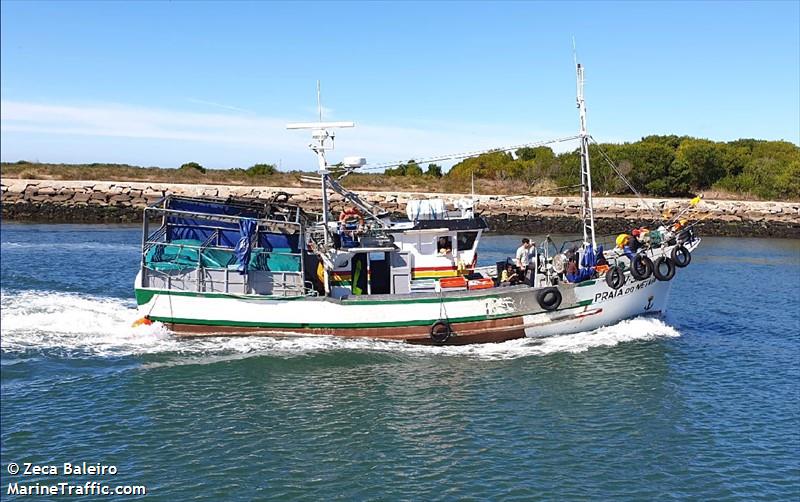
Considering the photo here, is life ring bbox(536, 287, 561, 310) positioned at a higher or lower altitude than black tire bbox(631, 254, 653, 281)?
lower

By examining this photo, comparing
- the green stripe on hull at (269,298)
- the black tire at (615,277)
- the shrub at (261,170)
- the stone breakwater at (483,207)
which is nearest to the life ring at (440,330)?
the green stripe on hull at (269,298)

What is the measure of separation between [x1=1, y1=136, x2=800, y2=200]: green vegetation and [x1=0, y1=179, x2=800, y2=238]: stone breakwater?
477 centimetres

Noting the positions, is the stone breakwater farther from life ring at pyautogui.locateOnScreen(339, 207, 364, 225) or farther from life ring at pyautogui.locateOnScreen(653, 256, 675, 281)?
life ring at pyautogui.locateOnScreen(339, 207, 364, 225)

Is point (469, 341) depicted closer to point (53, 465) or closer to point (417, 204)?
point (417, 204)

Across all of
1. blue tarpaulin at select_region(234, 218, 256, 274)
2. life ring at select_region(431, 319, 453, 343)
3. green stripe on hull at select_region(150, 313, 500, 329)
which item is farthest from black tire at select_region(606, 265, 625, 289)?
blue tarpaulin at select_region(234, 218, 256, 274)

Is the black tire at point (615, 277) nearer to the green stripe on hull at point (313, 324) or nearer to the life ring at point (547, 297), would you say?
the life ring at point (547, 297)

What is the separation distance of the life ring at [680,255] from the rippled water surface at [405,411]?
2368mm

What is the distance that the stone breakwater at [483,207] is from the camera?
5616 centimetres

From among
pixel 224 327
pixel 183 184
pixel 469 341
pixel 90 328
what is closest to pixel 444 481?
pixel 469 341

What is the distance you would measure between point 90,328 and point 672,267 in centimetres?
1790

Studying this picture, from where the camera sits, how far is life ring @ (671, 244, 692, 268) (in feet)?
72.4

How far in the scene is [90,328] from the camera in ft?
71.3

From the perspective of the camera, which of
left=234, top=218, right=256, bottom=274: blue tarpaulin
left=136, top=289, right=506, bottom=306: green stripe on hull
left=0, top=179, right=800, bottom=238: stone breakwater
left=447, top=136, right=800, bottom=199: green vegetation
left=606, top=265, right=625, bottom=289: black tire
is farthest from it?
left=447, top=136, right=800, bottom=199: green vegetation

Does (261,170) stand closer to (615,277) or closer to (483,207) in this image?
(483,207)
